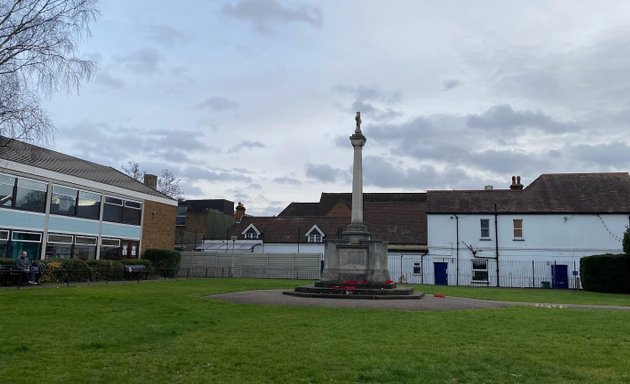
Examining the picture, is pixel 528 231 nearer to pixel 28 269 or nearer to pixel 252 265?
pixel 252 265

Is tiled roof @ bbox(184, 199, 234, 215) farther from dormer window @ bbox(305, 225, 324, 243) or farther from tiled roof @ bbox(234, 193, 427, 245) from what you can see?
dormer window @ bbox(305, 225, 324, 243)

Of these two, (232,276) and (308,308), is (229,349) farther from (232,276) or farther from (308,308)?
(232,276)

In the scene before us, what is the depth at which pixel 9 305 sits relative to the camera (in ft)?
43.8

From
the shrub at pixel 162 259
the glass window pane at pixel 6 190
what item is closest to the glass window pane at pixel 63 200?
the glass window pane at pixel 6 190

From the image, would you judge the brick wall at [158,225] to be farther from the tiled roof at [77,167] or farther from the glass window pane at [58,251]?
the glass window pane at [58,251]

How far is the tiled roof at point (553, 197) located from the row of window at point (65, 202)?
69.8 ft

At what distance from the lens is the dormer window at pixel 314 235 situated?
45.1 m

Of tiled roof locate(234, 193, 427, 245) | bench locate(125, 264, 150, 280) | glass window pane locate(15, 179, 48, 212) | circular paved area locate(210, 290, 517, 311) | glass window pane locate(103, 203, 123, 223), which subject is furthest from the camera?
tiled roof locate(234, 193, 427, 245)

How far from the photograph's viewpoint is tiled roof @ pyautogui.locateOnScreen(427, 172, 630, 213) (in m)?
35.3

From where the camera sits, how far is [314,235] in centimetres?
4528

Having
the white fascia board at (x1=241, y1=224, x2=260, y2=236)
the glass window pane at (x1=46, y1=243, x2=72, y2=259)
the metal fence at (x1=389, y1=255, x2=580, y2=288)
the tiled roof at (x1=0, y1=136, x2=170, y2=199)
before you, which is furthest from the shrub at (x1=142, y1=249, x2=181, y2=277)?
the metal fence at (x1=389, y1=255, x2=580, y2=288)

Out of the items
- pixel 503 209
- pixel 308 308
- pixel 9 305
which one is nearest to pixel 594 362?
pixel 308 308

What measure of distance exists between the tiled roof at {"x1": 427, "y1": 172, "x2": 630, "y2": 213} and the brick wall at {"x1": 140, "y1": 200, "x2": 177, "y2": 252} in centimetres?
1988

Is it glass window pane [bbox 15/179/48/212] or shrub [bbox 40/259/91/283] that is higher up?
glass window pane [bbox 15/179/48/212]
